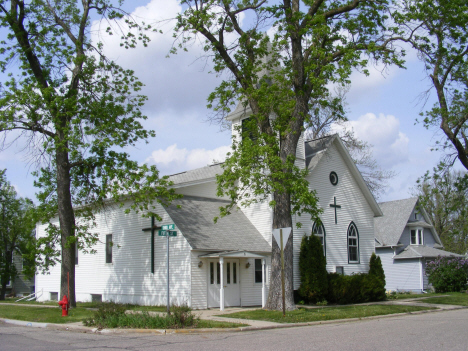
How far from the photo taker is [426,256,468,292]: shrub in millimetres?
31891

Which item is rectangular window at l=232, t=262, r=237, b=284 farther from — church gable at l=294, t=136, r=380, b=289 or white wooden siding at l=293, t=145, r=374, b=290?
church gable at l=294, t=136, r=380, b=289

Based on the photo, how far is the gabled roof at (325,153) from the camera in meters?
26.4

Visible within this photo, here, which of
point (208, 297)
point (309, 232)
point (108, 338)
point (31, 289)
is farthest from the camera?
point (31, 289)

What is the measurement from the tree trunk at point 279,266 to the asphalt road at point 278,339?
12.1 ft

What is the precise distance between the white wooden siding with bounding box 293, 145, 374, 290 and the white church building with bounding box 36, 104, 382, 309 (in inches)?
2.2

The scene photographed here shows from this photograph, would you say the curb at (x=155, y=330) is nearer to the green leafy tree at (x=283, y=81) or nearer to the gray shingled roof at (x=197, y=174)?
the green leafy tree at (x=283, y=81)

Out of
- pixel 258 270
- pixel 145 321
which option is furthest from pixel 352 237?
pixel 145 321

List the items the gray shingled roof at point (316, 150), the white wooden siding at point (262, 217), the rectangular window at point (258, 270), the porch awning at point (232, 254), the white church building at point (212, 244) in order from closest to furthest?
the porch awning at point (232, 254) → the white church building at point (212, 244) → the rectangular window at point (258, 270) → the white wooden siding at point (262, 217) → the gray shingled roof at point (316, 150)

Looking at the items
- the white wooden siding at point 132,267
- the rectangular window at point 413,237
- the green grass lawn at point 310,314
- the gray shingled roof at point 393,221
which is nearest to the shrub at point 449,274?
the gray shingled roof at point 393,221

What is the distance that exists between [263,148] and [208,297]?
7.40m

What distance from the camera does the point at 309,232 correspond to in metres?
25.3

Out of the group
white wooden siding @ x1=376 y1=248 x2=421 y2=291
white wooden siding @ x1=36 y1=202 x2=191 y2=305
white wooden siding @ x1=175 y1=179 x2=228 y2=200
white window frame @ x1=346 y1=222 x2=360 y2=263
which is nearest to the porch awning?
white wooden siding @ x1=36 y1=202 x2=191 y2=305

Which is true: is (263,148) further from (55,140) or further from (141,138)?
(55,140)

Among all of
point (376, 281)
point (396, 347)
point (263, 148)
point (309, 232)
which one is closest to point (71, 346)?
point (396, 347)
